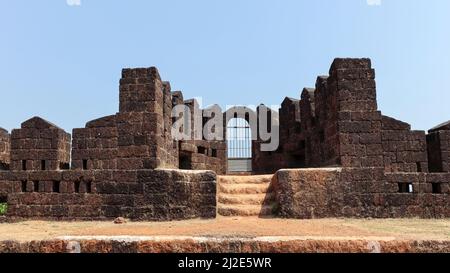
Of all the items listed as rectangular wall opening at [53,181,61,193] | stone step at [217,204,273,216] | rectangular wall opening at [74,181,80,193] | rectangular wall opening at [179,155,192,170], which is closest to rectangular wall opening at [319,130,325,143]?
stone step at [217,204,273,216]

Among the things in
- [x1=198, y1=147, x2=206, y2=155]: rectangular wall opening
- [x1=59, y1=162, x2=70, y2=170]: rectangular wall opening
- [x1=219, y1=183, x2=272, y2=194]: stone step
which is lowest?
[x1=219, y1=183, x2=272, y2=194]: stone step

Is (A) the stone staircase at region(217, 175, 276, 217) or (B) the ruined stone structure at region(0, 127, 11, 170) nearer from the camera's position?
(A) the stone staircase at region(217, 175, 276, 217)

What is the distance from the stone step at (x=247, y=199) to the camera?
1005cm

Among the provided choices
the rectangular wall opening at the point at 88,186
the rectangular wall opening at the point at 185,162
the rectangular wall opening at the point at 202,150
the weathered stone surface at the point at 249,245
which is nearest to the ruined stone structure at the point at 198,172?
the rectangular wall opening at the point at 88,186

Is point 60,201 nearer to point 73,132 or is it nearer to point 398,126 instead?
point 73,132

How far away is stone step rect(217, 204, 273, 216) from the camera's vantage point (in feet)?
31.3

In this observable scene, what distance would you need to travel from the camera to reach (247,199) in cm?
1012

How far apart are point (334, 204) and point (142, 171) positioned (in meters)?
4.72

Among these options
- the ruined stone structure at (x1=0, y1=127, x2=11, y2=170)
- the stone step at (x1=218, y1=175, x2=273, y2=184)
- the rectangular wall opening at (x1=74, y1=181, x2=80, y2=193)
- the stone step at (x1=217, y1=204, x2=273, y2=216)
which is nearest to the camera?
the stone step at (x1=217, y1=204, x2=273, y2=216)

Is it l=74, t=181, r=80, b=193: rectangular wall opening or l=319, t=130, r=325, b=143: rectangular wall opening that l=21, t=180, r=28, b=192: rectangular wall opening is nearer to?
l=74, t=181, r=80, b=193: rectangular wall opening

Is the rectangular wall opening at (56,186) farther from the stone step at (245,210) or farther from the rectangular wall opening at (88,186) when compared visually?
the stone step at (245,210)

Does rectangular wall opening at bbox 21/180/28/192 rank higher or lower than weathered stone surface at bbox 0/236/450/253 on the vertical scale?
higher

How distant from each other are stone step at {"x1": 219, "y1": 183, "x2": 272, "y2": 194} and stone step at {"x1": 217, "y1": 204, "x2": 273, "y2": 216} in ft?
2.69
